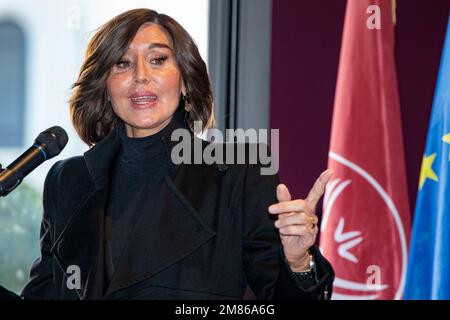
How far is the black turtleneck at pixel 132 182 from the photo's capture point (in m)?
1.74

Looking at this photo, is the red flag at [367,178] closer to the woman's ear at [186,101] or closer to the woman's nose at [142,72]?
the woman's ear at [186,101]

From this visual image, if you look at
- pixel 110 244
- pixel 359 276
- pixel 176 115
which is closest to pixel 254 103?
pixel 359 276

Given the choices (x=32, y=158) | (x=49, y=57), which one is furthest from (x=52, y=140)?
(x=49, y=57)

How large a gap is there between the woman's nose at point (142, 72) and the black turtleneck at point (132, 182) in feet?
0.48

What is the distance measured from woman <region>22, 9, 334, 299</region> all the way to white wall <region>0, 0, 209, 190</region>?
2.91ft

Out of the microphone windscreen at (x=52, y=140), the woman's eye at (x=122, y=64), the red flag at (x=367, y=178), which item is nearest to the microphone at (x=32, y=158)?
the microphone windscreen at (x=52, y=140)

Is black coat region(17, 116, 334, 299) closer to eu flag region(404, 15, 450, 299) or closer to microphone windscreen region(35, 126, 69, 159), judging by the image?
microphone windscreen region(35, 126, 69, 159)

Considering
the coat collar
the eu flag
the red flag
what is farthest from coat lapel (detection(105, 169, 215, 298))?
the eu flag

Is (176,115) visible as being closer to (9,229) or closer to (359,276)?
(359,276)

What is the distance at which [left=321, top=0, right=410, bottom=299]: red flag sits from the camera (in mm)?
2568

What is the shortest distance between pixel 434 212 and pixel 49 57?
164 centimetres

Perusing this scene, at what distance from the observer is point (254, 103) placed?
2.98 meters

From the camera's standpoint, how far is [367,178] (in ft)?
8.47

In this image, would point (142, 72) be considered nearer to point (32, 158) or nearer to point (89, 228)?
point (89, 228)
